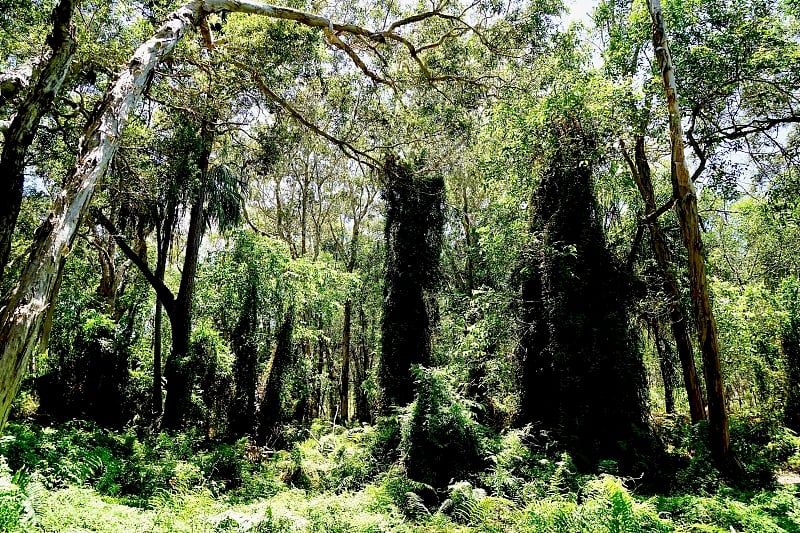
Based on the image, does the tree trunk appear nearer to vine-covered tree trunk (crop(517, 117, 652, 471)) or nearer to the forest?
the forest

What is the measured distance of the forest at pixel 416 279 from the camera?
5.05 metres

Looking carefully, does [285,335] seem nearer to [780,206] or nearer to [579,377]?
[579,377]

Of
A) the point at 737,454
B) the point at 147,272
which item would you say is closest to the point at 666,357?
the point at 737,454

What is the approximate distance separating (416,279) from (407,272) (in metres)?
0.28

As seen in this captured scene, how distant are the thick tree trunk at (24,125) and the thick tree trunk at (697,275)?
7353mm

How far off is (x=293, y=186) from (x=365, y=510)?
53.5 feet

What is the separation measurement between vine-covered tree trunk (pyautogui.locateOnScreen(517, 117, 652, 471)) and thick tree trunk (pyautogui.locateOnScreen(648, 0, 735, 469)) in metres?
1.21

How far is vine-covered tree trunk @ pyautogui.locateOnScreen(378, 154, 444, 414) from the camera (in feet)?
38.8

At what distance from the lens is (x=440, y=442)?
826 cm

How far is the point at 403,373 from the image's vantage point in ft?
38.6

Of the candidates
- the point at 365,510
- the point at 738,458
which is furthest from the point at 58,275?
the point at 738,458

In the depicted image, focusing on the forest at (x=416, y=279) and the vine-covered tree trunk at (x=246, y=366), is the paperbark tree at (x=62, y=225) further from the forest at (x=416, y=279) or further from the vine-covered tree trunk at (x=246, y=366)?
the vine-covered tree trunk at (x=246, y=366)

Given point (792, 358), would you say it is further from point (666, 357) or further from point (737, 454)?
point (737, 454)

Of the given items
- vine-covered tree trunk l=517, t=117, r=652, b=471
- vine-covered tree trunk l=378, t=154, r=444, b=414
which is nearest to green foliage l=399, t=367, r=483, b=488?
vine-covered tree trunk l=517, t=117, r=652, b=471
